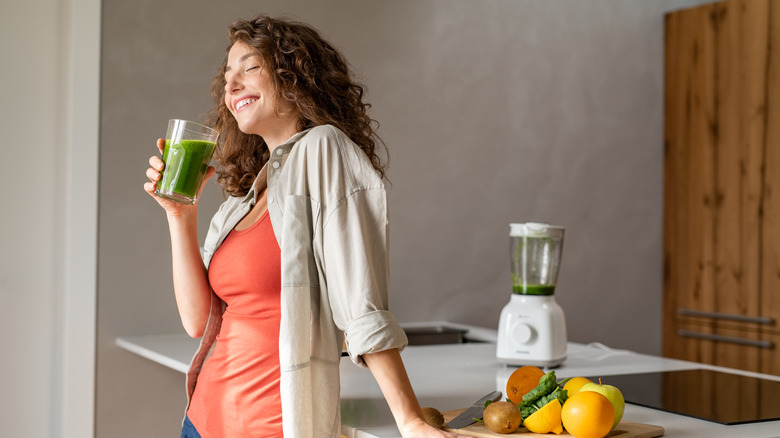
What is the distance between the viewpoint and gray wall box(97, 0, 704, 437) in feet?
7.23

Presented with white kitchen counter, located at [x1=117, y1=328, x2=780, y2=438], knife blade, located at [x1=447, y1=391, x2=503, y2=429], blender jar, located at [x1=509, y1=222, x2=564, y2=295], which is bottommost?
white kitchen counter, located at [x1=117, y1=328, x2=780, y2=438]

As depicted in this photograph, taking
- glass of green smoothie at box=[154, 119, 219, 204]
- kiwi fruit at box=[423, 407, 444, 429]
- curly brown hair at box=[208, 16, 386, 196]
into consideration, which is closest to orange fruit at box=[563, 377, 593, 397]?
kiwi fruit at box=[423, 407, 444, 429]

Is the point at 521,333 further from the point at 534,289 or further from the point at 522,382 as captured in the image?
the point at 522,382

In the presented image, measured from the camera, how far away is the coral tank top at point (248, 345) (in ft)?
3.79

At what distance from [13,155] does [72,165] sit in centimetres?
16

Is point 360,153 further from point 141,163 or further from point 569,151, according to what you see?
point 569,151

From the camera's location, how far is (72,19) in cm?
213

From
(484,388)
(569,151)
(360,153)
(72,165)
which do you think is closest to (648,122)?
(569,151)

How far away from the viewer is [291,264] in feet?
3.55

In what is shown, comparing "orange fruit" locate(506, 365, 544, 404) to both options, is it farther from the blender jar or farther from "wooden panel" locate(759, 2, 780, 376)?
"wooden panel" locate(759, 2, 780, 376)

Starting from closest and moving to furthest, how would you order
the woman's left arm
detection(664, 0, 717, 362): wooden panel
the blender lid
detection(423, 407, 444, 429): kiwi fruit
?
the woman's left arm → detection(423, 407, 444, 429): kiwi fruit → the blender lid → detection(664, 0, 717, 362): wooden panel

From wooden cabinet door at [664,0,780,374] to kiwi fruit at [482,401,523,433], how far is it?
6.66 feet

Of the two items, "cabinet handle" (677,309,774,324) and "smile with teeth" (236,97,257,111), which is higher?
"smile with teeth" (236,97,257,111)

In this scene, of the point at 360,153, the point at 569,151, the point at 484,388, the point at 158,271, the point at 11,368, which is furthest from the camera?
the point at 569,151
